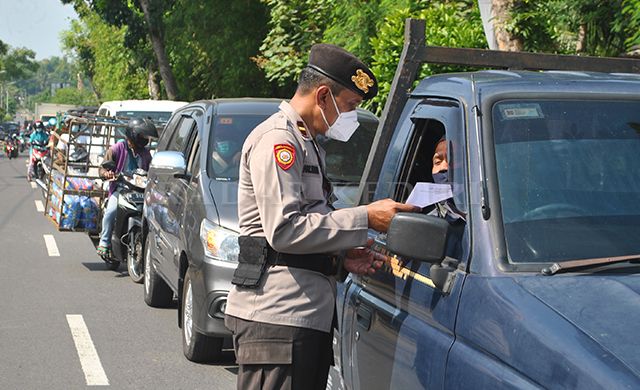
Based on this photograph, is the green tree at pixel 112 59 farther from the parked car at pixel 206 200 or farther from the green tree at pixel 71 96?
the green tree at pixel 71 96

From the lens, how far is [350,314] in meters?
4.49

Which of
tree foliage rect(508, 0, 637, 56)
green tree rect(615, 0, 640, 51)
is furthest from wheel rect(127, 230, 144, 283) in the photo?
green tree rect(615, 0, 640, 51)

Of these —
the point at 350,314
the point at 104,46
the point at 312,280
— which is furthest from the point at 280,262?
the point at 104,46

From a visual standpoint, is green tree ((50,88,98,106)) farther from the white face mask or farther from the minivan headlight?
the white face mask

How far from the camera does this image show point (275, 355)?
3631 millimetres

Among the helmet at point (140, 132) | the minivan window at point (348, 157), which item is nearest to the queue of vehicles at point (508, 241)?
the minivan window at point (348, 157)

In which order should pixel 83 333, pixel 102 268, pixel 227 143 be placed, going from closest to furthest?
pixel 227 143
pixel 83 333
pixel 102 268

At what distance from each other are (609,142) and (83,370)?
503 centimetres

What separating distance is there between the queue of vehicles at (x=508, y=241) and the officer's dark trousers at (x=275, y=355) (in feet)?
1.07

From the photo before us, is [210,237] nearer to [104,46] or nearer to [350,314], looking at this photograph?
[350,314]

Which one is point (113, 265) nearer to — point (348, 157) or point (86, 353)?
point (86, 353)

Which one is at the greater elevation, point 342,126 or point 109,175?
point 342,126

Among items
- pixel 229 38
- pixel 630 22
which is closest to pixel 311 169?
pixel 630 22

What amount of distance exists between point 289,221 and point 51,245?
12.4 metres
